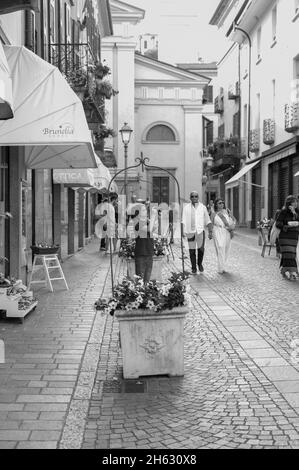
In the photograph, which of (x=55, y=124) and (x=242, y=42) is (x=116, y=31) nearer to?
(x=242, y=42)

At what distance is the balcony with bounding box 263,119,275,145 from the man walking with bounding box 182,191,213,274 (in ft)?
50.7

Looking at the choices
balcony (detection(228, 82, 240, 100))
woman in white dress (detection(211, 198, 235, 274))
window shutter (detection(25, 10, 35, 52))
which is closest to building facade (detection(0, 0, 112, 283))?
window shutter (detection(25, 10, 35, 52))

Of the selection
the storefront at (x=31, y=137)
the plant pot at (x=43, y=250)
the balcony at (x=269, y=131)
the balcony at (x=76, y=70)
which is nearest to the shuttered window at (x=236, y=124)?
the balcony at (x=269, y=131)

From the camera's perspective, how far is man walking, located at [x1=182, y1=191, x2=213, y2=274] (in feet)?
43.6

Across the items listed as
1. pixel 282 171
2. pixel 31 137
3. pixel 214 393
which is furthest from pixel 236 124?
pixel 214 393

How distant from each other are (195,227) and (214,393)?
8.44 meters

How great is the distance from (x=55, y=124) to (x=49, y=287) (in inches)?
126

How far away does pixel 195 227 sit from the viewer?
13.4 metres

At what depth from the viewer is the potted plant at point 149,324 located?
543 centimetres

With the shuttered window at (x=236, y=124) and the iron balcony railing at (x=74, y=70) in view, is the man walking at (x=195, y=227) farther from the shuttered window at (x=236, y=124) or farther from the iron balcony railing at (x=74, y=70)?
the shuttered window at (x=236, y=124)

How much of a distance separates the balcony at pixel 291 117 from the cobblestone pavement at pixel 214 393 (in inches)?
644

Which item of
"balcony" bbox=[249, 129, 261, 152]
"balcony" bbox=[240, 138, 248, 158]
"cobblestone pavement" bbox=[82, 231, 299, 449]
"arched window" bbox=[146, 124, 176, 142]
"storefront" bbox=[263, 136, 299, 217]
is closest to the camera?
"cobblestone pavement" bbox=[82, 231, 299, 449]

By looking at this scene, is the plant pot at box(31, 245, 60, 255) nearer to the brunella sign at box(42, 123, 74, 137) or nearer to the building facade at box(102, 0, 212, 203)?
the brunella sign at box(42, 123, 74, 137)
